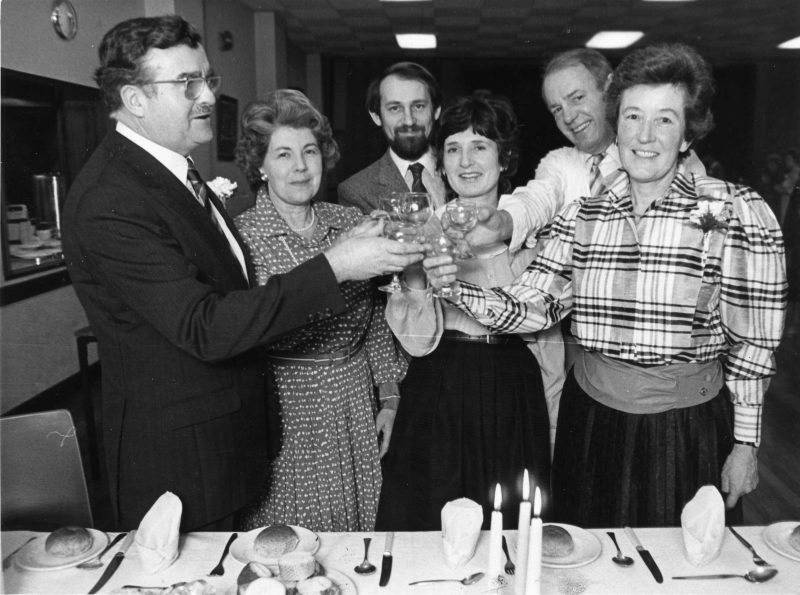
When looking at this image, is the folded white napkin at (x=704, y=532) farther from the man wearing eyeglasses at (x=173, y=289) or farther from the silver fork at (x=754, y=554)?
the man wearing eyeglasses at (x=173, y=289)

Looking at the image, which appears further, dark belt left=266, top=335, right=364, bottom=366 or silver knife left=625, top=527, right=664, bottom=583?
dark belt left=266, top=335, right=364, bottom=366

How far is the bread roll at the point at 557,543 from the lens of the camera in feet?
4.55

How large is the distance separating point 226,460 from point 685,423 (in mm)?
1196

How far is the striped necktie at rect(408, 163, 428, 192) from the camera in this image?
1.84m

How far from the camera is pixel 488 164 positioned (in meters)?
1.85

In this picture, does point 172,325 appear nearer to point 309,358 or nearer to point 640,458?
point 309,358

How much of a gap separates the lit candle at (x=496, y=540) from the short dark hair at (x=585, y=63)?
1.10m

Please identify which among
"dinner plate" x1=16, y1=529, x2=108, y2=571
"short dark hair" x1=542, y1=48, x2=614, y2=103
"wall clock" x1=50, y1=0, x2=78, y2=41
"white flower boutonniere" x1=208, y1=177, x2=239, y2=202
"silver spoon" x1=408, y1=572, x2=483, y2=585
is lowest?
"silver spoon" x1=408, y1=572, x2=483, y2=585

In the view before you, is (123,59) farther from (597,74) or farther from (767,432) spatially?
(767,432)

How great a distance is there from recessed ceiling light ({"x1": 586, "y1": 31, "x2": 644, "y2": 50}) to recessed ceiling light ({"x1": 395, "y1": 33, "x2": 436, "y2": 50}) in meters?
0.40

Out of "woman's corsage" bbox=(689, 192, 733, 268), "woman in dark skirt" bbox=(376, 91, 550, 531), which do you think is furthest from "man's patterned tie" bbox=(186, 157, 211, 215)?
"woman's corsage" bbox=(689, 192, 733, 268)

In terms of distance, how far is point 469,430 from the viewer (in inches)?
76.2

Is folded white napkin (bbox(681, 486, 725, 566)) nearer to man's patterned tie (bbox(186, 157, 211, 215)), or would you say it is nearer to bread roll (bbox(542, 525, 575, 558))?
bread roll (bbox(542, 525, 575, 558))

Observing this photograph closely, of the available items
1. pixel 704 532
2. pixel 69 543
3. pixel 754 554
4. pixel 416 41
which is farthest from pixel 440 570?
pixel 416 41
